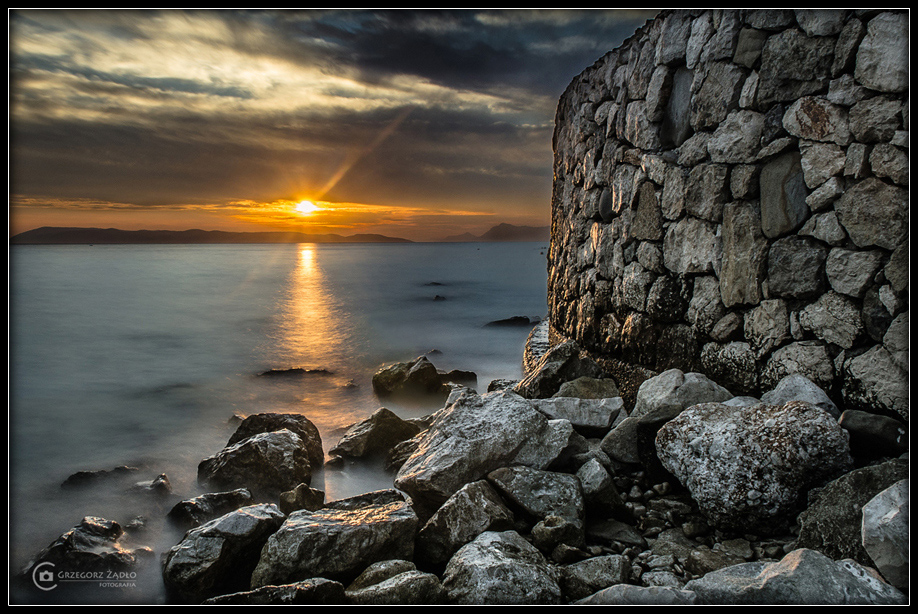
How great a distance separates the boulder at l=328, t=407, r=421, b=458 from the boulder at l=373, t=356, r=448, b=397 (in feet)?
7.28

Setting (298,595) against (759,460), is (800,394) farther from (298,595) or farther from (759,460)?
(298,595)

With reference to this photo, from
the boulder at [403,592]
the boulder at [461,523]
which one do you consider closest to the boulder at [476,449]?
the boulder at [461,523]

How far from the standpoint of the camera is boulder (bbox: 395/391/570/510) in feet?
10.0

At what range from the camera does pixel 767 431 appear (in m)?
2.54

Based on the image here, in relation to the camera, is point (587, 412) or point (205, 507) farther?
point (587, 412)

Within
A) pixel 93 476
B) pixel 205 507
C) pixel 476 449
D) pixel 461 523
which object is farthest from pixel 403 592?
pixel 93 476

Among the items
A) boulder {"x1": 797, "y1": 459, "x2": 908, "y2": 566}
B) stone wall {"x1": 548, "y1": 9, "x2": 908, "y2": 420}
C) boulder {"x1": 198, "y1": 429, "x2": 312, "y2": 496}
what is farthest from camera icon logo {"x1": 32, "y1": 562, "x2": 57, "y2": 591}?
stone wall {"x1": 548, "y1": 9, "x2": 908, "y2": 420}

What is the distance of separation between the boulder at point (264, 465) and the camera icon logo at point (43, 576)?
4.16 ft

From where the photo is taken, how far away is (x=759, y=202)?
3203 millimetres

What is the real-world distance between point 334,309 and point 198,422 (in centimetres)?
1017

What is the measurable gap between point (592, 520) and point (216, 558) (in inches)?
83.1

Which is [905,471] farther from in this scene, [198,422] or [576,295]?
[198,422]

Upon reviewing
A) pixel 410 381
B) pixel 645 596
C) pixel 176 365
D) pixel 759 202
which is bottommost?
pixel 176 365

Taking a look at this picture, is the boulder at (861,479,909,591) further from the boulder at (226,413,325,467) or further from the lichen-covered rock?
the boulder at (226,413,325,467)
